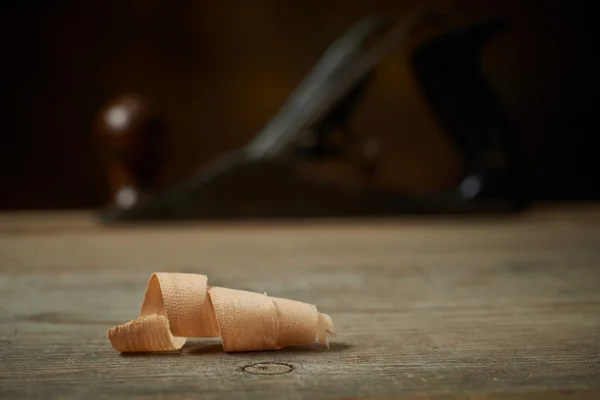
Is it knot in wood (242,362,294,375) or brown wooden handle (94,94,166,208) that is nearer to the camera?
knot in wood (242,362,294,375)

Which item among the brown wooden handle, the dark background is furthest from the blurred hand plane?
the dark background

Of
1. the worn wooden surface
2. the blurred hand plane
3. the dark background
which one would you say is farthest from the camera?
the dark background

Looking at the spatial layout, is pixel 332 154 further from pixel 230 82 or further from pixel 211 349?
pixel 211 349

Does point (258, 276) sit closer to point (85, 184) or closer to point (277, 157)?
point (277, 157)

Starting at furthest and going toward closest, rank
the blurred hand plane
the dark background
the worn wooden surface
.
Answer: the dark background → the blurred hand plane → the worn wooden surface

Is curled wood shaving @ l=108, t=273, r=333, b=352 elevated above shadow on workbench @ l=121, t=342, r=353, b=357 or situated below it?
above

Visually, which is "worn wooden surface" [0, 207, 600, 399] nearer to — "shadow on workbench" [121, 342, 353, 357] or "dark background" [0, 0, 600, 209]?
"shadow on workbench" [121, 342, 353, 357]

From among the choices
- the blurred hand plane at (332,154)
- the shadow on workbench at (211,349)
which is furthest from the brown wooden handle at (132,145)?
the shadow on workbench at (211,349)

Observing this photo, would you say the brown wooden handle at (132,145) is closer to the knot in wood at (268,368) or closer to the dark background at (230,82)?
the dark background at (230,82)
